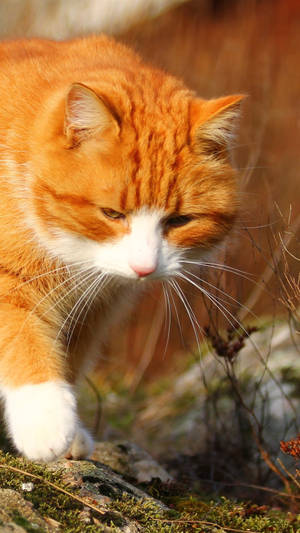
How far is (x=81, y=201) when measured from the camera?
93.2 inches

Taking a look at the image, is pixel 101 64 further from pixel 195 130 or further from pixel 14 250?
pixel 14 250

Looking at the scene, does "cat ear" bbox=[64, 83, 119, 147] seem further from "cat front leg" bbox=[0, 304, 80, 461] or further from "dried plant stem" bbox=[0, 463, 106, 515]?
"dried plant stem" bbox=[0, 463, 106, 515]

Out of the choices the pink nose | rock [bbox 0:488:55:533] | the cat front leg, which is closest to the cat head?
the pink nose

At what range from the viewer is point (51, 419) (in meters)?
2.12

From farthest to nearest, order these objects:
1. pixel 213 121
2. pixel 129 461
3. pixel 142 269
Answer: pixel 129 461 → pixel 213 121 → pixel 142 269

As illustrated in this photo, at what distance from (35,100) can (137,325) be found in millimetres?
3632

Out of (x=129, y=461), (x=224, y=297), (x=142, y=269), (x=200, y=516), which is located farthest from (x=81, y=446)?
(x=224, y=297)

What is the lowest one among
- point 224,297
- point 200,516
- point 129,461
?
point 129,461

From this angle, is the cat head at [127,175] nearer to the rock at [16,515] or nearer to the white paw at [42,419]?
the white paw at [42,419]

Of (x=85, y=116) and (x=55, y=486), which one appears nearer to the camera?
(x=55, y=486)

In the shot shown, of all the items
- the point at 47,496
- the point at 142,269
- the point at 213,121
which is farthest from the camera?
the point at 213,121

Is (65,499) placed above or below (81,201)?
below

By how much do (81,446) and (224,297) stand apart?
120 cm

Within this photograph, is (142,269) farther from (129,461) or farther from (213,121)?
(129,461)
